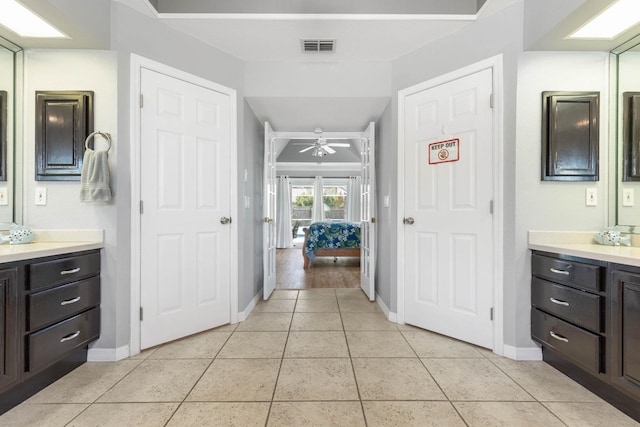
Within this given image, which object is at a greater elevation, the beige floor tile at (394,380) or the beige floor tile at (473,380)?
the beige floor tile at (394,380)

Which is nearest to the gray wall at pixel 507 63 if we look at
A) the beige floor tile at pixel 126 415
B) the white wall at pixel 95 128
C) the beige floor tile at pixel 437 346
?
the beige floor tile at pixel 437 346

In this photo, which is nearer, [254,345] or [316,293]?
[254,345]

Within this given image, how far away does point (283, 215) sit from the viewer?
8453 mm

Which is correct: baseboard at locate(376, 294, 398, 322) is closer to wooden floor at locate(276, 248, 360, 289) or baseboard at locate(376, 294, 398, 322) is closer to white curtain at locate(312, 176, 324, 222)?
wooden floor at locate(276, 248, 360, 289)

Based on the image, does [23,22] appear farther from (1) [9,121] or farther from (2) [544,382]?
(2) [544,382]

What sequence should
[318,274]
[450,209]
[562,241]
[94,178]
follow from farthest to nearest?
1. [318,274]
2. [450,209]
3. [562,241]
4. [94,178]

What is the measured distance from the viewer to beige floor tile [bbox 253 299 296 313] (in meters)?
2.95

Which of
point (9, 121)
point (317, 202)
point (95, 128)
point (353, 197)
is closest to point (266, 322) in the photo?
point (95, 128)

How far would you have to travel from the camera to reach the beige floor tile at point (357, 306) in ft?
9.70

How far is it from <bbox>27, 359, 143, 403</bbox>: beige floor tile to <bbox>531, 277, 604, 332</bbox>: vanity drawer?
8.77ft

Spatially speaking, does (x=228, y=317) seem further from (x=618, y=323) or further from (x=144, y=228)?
(x=618, y=323)

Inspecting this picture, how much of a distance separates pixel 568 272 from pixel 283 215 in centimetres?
722

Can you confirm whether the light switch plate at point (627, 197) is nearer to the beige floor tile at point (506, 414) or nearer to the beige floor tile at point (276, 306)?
the beige floor tile at point (506, 414)

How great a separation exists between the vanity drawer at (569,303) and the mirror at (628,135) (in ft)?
2.15
